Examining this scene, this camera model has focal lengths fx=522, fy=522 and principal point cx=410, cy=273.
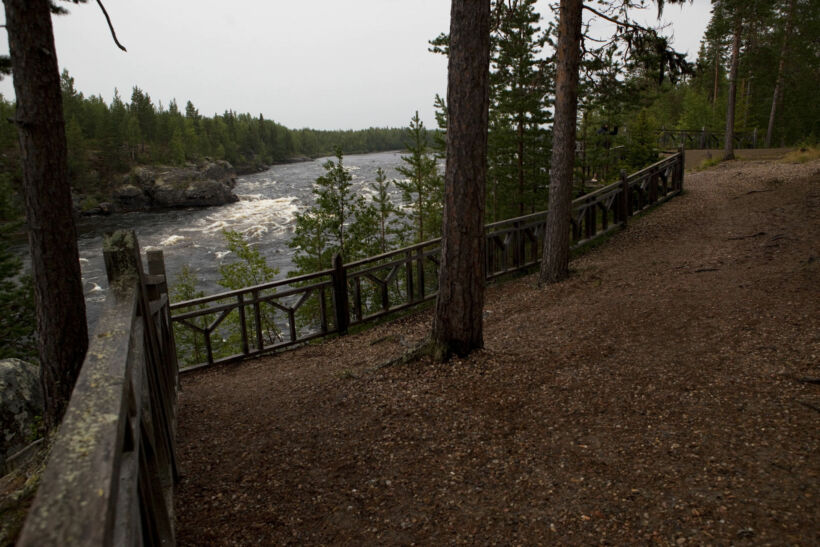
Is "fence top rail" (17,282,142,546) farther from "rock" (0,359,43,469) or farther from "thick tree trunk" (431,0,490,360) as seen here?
"rock" (0,359,43,469)

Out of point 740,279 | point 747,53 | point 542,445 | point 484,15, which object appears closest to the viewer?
point 542,445

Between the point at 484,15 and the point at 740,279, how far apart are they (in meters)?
5.73

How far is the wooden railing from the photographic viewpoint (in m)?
1.08

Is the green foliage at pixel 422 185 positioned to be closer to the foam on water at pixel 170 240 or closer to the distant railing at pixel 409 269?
the distant railing at pixel 409 269

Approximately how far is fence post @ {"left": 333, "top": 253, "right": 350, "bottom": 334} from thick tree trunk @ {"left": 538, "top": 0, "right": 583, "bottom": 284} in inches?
162

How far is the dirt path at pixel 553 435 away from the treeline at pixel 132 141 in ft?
68.6

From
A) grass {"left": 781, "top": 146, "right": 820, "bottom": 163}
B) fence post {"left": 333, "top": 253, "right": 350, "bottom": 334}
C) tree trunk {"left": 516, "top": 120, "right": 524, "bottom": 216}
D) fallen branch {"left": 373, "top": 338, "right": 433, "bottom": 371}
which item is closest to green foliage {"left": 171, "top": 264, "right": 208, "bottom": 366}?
fence post {"left": 333, "top": 253, "right": 350, "bottom": 334}

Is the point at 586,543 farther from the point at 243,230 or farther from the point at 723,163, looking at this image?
the point at 243,230

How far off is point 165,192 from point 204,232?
20136 mm

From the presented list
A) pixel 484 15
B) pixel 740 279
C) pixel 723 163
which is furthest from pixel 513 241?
pixel 723 163

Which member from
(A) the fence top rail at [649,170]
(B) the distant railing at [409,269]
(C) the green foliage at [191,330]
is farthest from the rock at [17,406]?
(A) the fence top rail at [649,170]

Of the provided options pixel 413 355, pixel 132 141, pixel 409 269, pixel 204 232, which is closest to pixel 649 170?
pixel 409 269

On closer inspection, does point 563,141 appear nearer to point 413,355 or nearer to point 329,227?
point 413,355

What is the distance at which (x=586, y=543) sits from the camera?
124 inches
